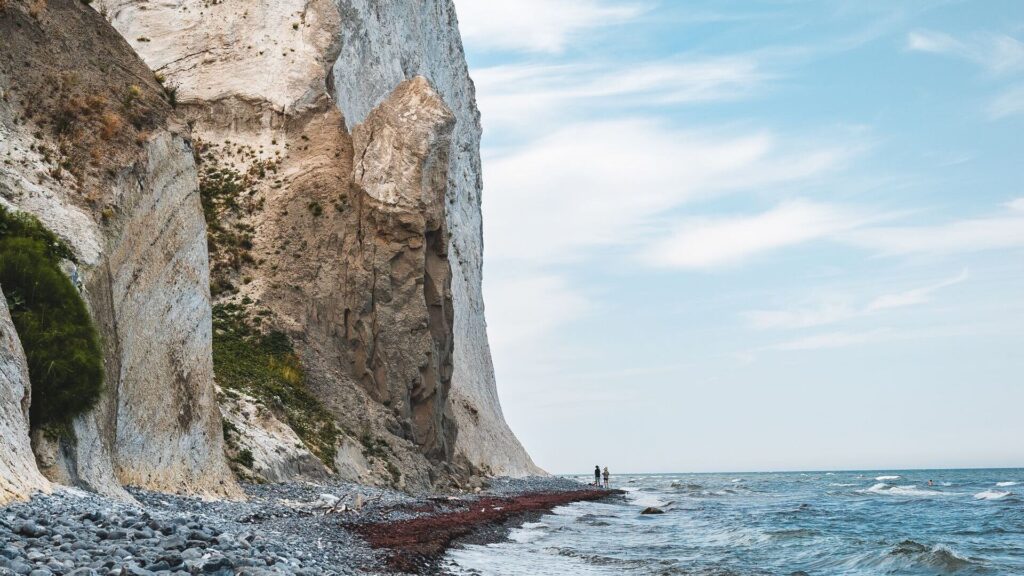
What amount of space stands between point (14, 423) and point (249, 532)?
3.23 meters

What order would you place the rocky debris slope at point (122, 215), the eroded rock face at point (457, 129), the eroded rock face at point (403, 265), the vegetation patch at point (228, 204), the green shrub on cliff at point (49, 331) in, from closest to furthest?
the green shrub on cliff at point (49, 331) → the rocky debris slope at point (122, 215) → the vegetation patch at point (228, 204) → the eroded rock face at point (403, 265) → the eroded rock face at point (457, 129)

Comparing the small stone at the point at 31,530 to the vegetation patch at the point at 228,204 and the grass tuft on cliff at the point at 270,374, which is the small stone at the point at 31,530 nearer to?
the grass tuft on cliff at the point at 270,374

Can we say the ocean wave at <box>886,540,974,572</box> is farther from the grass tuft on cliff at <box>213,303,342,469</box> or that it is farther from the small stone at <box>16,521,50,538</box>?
the small stone at <box>16,521,50,538</box>

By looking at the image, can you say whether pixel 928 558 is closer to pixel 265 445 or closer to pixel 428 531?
pixel 428 531

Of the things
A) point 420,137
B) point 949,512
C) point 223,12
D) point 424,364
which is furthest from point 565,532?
point 223,12

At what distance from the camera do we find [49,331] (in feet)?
44.2

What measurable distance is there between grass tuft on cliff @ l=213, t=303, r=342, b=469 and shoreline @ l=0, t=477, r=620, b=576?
2.66 m

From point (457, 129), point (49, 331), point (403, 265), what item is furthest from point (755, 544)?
point (457, 129)

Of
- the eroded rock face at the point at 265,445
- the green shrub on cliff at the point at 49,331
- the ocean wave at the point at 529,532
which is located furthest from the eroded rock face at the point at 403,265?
the green shrub on cliff at the point at 49,331

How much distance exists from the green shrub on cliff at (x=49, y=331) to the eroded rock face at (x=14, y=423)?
0.92 meters

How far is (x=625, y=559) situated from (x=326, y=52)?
32625 millimetres

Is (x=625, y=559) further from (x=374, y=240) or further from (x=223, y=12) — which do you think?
(x=223, y=12)

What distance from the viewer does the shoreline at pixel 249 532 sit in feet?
24.8

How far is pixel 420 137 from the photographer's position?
3712 centimetres
